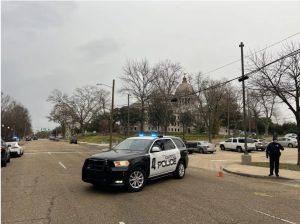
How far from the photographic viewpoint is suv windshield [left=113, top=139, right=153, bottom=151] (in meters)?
12.1

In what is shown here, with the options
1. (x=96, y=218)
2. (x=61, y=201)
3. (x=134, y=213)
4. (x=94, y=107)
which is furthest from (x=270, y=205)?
(x=94, y=107)

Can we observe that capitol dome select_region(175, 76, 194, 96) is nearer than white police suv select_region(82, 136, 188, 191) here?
No

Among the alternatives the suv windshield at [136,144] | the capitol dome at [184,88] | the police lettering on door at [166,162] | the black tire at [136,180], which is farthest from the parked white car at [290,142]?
the black tire at [136,180]

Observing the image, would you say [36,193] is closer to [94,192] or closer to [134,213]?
[94,192]

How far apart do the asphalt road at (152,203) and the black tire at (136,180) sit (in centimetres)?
26

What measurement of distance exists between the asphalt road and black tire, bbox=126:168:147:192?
0.26 meters

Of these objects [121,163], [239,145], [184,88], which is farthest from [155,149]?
[184,88]

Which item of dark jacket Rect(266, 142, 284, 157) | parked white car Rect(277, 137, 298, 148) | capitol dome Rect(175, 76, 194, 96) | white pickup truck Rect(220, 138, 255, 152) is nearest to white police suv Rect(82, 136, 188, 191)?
dark jacket Rect(266, 142, 284, 157)

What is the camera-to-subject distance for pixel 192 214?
789 cm

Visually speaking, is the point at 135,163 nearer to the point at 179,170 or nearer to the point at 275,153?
the point at 179,170

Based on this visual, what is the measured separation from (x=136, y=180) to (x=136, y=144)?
5.91 ft

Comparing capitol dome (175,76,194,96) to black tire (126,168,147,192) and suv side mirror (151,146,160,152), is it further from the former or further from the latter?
black tire (126,168,147,192)

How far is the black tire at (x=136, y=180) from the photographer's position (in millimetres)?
10656

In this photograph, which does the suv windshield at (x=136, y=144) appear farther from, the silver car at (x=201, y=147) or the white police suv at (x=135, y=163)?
the silver car at (x=201, y=147)
